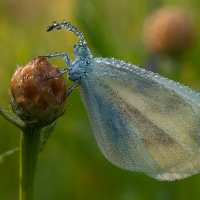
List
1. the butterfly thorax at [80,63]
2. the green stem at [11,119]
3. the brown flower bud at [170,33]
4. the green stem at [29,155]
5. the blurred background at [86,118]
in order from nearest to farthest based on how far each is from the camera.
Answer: the green stem at [11,119]
the green stem at [29,155]
the butterfly thorax at [80,63]
the blurred background at [86,118]
the brown flower bud at [170,33]

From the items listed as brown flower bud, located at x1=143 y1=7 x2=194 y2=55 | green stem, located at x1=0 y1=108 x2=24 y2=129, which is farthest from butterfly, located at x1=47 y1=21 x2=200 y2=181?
brown flower bud, located at x1=143 y1=7 x2=194 y2=55

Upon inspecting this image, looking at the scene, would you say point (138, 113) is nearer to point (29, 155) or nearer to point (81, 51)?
point (81, 51)

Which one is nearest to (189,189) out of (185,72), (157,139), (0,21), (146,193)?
(146,193)

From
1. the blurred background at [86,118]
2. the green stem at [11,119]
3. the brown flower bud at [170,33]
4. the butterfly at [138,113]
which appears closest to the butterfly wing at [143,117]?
the butterfly at [138,113]

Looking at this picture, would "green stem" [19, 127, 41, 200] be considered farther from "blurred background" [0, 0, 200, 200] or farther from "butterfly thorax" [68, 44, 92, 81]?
"blurred background" [0, 0, 200, 200]

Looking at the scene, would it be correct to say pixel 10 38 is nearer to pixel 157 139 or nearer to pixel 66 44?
pixel 66 44

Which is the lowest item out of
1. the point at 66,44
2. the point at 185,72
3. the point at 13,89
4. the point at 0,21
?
the point at 13,89

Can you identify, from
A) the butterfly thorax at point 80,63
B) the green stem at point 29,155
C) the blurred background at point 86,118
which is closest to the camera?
the green stem at point 29,155

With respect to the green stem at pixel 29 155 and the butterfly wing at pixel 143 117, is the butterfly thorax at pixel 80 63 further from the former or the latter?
the green stem at pixel 29 155
